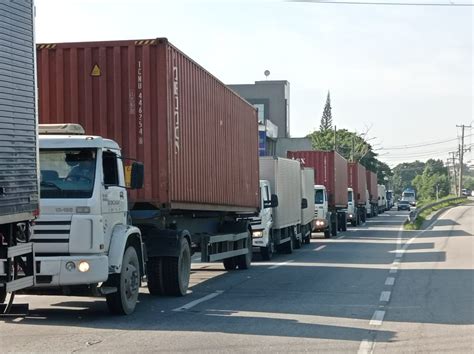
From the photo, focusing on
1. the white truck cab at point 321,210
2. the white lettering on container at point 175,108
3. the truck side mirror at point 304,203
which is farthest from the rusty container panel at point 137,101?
the white truck cab at point 321,210

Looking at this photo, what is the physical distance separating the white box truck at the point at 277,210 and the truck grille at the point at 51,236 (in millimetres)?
11691

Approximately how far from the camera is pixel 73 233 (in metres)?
10.3

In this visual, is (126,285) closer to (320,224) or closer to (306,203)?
(306,203)

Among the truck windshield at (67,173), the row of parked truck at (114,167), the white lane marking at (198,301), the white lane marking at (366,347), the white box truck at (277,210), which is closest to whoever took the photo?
the row of parked truck at (114,167)

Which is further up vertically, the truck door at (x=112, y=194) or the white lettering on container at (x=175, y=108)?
the white lettering on container at (x=175, y=108)

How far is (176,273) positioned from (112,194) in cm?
272

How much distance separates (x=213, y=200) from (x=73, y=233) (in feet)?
20.1

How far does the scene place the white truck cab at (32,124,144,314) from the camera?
1018 centimetres

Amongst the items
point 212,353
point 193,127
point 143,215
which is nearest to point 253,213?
point 193,127

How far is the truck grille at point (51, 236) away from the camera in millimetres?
10203

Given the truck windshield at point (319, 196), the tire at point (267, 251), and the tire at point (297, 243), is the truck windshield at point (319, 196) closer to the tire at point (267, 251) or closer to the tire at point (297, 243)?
the tire at point (297, 243)

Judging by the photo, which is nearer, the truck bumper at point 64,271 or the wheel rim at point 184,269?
the truck bumper at point 64,271

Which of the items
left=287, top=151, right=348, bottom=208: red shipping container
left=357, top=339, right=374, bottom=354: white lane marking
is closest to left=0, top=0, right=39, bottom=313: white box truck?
left=357, top=339, right=374, bottom=354: white lane marking

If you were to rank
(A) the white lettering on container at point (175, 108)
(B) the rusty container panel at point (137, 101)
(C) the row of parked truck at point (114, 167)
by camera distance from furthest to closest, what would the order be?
(A) the white lettering on container at point (175, 108) → (B) the rusty container panel at point (137, 101) → (C) the row of parked truck at point (114, 167)
